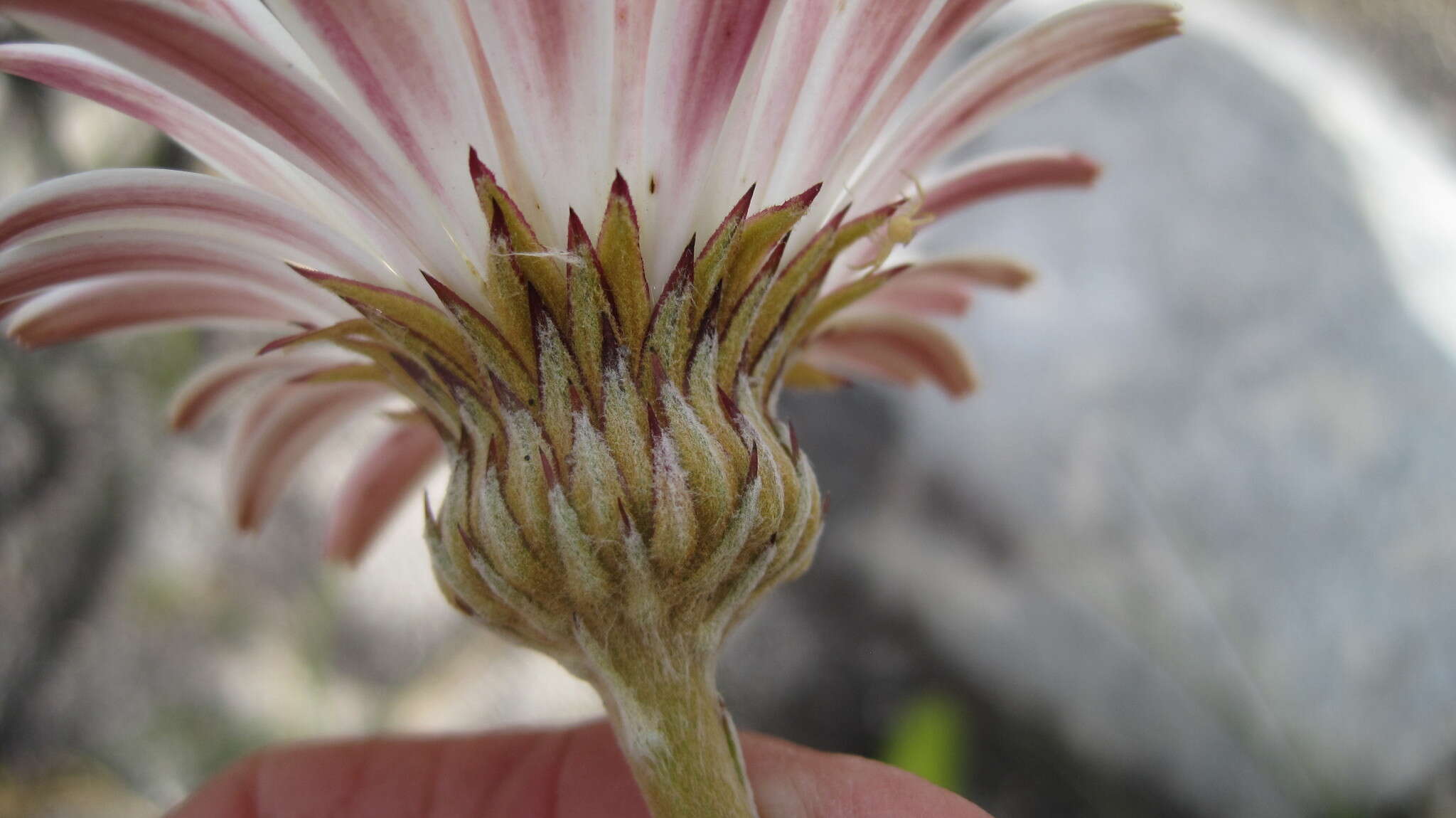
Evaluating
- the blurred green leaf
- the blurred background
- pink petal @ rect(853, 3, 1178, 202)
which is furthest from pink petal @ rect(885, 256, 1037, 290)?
the blurred green leaf

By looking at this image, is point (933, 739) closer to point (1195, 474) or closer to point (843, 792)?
point (1195, 474)

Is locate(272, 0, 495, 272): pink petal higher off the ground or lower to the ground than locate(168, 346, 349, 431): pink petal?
higher

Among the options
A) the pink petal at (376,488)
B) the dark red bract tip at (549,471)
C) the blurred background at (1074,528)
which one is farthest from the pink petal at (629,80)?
the blurred background at (1074,528)

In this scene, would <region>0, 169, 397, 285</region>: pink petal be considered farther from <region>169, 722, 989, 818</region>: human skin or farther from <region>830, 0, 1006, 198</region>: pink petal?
<region>169, 722, 989, 818</region>: human skin

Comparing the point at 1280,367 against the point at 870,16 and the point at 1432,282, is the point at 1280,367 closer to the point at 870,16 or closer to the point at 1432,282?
the point at 1432,282

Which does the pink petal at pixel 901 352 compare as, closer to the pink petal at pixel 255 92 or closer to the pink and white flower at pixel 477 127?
the pink and white flower at pixel 477 127

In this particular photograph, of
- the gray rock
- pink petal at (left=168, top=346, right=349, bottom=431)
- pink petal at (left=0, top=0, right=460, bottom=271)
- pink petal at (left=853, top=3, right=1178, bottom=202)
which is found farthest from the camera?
the gray rock

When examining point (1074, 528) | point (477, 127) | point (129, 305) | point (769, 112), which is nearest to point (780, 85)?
point (769, 112)

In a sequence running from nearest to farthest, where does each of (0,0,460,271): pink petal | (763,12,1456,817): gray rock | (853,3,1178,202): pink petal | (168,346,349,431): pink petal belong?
(0,0,460,271): pink petal
(853,3,1178,202): pink petal
(168,346,349,431): pink petal
(763,12,1456,817): gray rock
